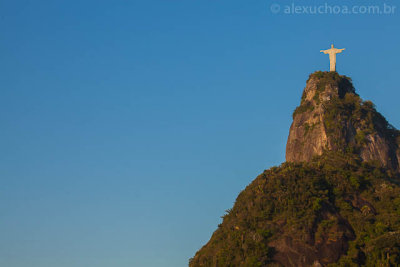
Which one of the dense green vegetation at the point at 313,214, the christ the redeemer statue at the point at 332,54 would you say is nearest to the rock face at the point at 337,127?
the christ the redeemer statue at the point at 332,54

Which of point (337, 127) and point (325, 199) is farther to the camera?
point (337, 127)

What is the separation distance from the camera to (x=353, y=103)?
415ft

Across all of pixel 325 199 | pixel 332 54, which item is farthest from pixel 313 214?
pixel 332 54

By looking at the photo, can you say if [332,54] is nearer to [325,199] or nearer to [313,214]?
[325,199]

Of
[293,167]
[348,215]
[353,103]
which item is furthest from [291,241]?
[353,103]

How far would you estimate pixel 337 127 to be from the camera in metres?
121

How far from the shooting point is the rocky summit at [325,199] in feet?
289

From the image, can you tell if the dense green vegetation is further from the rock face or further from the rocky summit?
the rock face

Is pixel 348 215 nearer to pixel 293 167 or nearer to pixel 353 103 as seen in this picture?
pixel 293 167

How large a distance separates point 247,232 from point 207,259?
7.92 meters

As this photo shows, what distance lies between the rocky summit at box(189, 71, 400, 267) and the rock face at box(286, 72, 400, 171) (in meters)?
0.20

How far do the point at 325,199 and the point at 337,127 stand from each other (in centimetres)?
2627

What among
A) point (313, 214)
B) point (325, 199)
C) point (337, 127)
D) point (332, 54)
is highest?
point (332, 54)

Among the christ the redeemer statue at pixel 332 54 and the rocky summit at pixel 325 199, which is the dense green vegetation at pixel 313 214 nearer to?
the rocky summit at pixel 325 199
